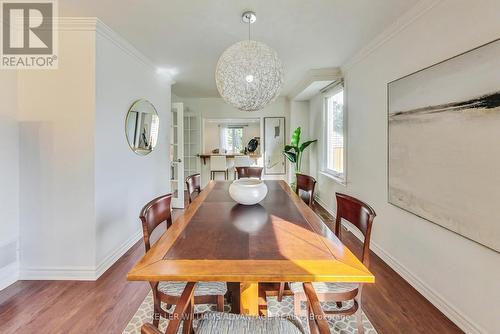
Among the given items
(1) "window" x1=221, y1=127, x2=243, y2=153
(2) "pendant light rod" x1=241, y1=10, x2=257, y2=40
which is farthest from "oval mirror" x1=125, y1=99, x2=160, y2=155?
(1) "window" x1=221, y1=127, x2=243, y2=153

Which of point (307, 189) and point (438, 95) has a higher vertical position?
point (438, 95)

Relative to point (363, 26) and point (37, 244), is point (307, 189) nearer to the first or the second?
point (363, 26)

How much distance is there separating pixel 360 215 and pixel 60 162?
8.45ft

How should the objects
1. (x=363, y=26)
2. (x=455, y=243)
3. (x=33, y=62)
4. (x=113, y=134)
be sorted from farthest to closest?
(x=113, y=134), (x=363, y=26), (x=33, y=62), (x=455, y=243)

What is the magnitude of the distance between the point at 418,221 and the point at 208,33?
267 cm

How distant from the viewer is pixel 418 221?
214 centimetres

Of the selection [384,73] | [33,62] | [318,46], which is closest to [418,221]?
[384,73]

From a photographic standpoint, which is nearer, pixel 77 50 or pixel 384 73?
pixel 77 50

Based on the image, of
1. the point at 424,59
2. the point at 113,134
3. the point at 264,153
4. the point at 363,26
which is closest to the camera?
the point at 424,59

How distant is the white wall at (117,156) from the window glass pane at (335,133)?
2.97 meters

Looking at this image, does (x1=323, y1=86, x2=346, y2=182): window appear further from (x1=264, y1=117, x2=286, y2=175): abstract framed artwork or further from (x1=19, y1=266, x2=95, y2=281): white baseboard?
(x1=19, y1=266, x2=95, y2=281): white baseboard

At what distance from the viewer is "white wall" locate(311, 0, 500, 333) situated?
155 centimetres

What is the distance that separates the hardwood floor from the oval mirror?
1508 mm

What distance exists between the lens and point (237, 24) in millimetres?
2396
